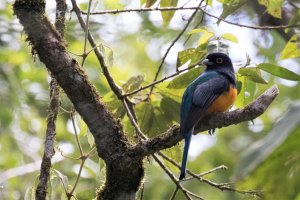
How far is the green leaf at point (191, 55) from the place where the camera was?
13.1 ft

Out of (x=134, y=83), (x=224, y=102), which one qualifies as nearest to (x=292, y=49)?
(x=224, y=102)

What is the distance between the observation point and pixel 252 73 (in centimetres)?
367

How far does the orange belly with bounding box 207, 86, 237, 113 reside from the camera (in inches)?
158

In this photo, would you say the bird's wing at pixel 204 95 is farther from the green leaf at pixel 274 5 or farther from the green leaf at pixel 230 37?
the green leaf at pixel 274 5

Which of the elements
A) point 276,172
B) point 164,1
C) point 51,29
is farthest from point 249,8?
point 276,172

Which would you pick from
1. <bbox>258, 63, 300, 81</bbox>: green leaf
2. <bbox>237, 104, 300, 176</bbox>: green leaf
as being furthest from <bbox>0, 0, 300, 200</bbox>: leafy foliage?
<bbox>237, 104, 300, 176</bbox>: green leaf

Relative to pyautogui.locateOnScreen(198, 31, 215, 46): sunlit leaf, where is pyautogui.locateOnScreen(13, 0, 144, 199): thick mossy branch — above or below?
below

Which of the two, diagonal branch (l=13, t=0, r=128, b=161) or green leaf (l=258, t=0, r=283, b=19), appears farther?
green leaf (l=258, t=0, r=283, b=19)

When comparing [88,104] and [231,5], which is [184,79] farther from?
[88,104]

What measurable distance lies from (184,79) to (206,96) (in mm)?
253

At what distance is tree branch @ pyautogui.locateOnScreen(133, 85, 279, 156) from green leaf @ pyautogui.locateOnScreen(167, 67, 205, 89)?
62cm

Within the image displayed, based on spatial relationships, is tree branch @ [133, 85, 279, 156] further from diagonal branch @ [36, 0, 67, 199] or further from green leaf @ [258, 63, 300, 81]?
diagonal branch @ [36, 0, 67, 199]

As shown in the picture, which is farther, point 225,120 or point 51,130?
point 51,130

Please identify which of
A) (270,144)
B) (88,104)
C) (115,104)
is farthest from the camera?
(115,104)
